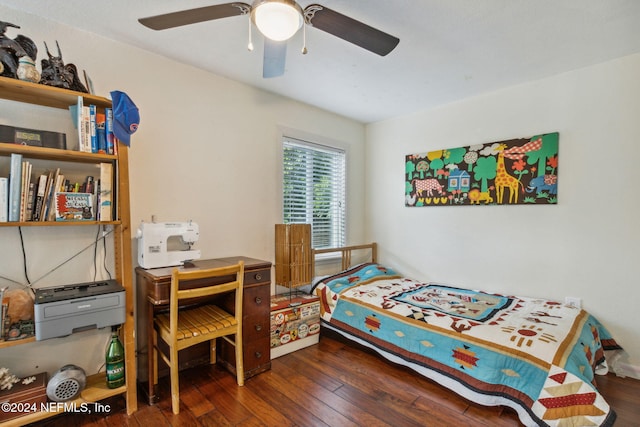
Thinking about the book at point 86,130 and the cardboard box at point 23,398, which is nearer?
the cardboard box at point 23,398

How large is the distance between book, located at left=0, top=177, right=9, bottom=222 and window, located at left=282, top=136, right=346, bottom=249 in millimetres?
1974

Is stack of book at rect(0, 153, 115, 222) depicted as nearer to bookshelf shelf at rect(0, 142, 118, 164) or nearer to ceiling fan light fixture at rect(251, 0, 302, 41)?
bookshelf shelf at rect(0, 142, 118, 164)

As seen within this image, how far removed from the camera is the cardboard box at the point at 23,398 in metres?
1.49

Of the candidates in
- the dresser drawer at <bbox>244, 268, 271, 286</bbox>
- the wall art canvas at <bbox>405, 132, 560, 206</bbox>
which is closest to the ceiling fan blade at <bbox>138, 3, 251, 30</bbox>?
the dresser drawer at <bbox>244, 268, 271, 286</bbox>

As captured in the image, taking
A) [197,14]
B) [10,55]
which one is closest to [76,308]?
[10,55]

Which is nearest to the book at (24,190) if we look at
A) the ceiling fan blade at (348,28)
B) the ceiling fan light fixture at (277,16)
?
the ceiling fan light fixture at (277,16)

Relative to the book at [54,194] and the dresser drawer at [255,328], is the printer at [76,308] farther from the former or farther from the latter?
the dresser drawer at [255,328]

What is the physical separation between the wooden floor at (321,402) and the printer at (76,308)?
0.59m

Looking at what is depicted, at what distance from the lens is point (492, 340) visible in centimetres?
188

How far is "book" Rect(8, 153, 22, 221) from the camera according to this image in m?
1.47

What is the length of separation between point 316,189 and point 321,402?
6.98 feet

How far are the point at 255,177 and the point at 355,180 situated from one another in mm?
1495

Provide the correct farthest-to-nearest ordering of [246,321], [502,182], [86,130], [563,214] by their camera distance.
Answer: [502,182], [563,214], [246,321], [86,130]

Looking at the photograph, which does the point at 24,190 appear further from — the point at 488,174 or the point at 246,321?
the point at 488,174
